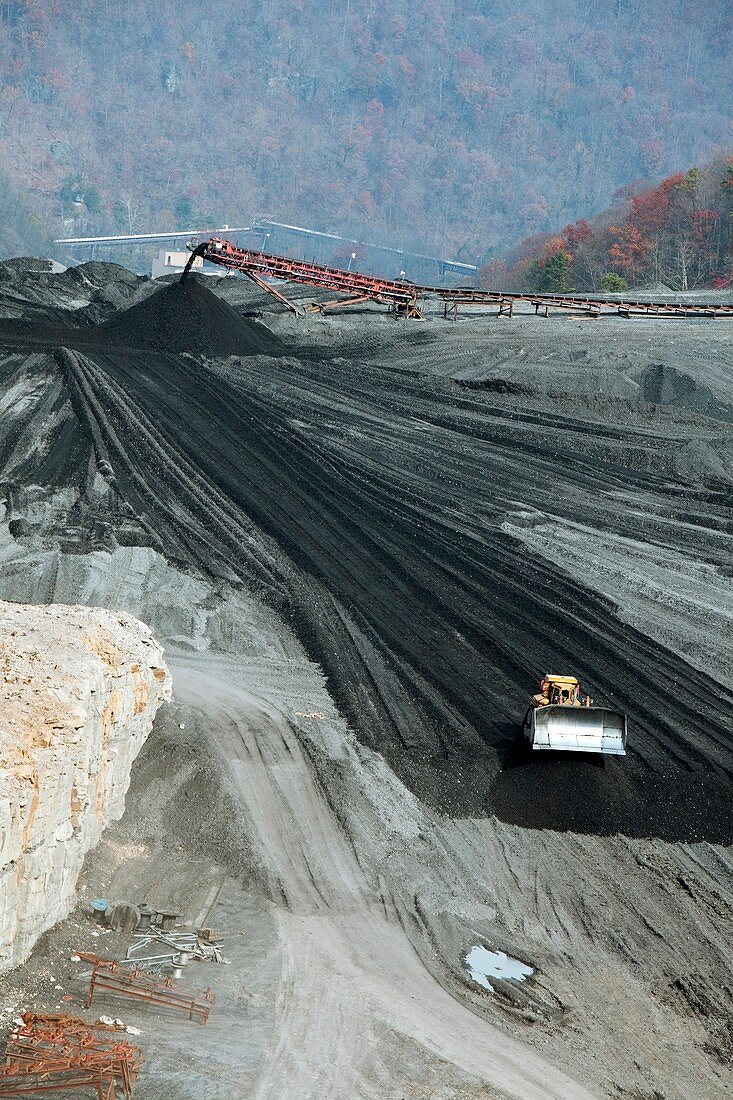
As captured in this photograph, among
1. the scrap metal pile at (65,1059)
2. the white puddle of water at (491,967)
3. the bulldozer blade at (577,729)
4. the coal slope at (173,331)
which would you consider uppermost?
the coal slope at (173,331)

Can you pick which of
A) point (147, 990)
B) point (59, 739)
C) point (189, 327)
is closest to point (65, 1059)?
point (147, 990)

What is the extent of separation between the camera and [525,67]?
638 feet

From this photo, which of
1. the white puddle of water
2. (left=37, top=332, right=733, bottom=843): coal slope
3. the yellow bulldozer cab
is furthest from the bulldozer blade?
the white puddle of water

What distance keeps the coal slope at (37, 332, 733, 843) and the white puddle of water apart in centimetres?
289

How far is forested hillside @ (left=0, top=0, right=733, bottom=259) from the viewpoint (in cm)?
17062

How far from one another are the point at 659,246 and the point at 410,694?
2910 inches

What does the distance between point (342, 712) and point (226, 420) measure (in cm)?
1690

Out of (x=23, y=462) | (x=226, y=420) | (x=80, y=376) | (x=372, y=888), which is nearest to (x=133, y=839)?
(x=372, y=888)

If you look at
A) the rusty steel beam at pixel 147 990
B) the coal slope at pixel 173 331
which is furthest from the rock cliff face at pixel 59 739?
the coal slope at pixel 173 331

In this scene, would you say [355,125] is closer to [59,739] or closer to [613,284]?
[613,284]

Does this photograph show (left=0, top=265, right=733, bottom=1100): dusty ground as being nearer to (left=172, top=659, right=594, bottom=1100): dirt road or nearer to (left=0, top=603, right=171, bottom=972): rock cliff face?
(left=172, top=659, right=594, bottom=1100): dirt road

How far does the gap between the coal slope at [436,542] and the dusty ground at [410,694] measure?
82 millimetres

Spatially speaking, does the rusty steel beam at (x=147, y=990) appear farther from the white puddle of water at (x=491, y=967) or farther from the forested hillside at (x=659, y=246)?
the forested hillside at (x=659, y=246)

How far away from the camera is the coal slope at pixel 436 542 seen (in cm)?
1666
